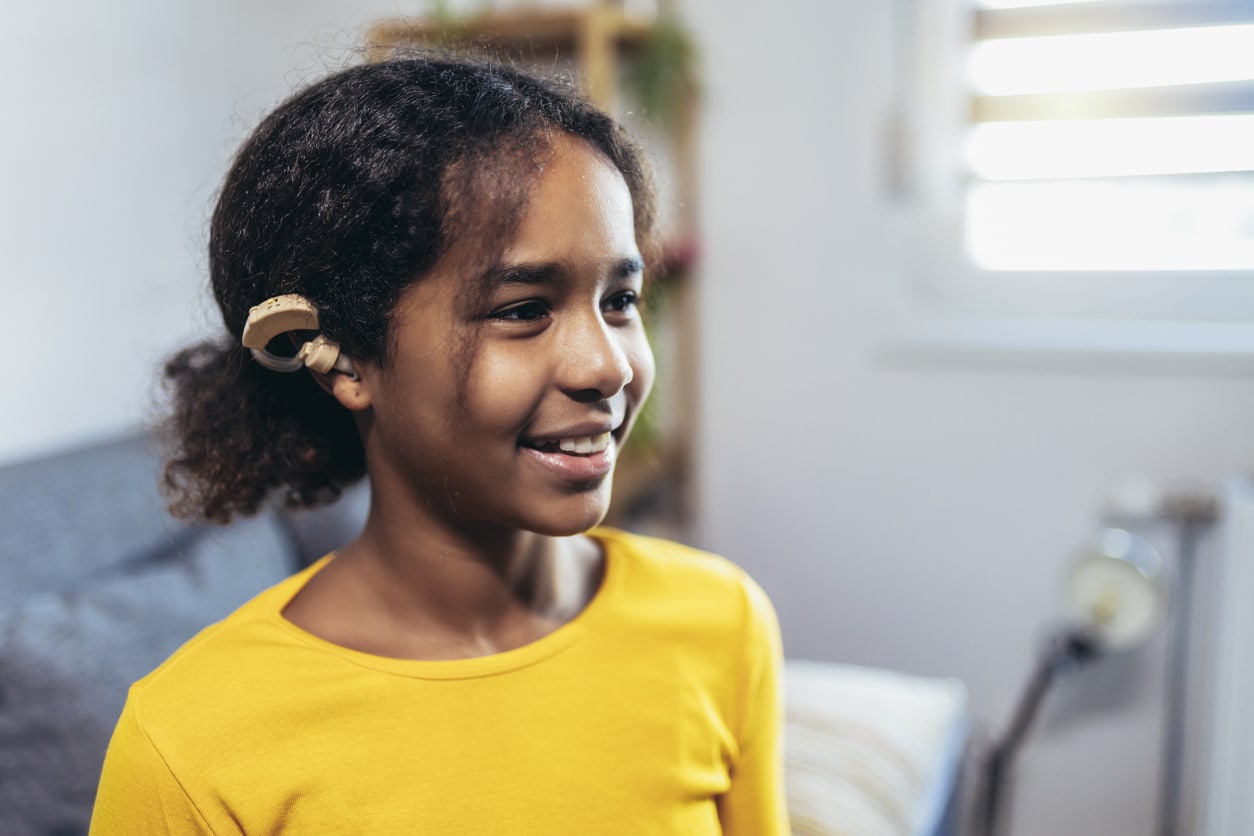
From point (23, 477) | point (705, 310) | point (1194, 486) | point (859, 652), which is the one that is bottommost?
point (859, 652)

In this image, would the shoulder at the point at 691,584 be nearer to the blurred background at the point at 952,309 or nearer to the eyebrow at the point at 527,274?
the eyebrow at the point at 527,274

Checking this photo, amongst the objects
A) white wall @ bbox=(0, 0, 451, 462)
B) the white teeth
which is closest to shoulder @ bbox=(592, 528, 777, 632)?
the white teeth

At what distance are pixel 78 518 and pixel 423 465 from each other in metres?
0.57

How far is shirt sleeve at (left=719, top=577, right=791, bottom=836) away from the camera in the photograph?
892mm

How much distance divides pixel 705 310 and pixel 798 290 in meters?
0.21

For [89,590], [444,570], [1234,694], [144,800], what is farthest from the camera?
[1234,694]

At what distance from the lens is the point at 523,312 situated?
697 millimetres

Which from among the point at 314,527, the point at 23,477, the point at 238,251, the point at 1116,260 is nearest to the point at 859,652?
the point at 1116,260

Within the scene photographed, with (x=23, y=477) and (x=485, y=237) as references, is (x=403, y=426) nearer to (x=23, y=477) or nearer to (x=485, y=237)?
(x=485, y=237)

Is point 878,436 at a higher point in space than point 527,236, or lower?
lower

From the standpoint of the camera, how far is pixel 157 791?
0.67m

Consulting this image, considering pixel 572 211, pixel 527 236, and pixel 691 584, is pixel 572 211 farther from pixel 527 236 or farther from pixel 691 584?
pixel 691 584

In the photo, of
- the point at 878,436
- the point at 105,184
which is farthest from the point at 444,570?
the point at 878,436

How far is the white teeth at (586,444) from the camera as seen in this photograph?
71 centimetres
